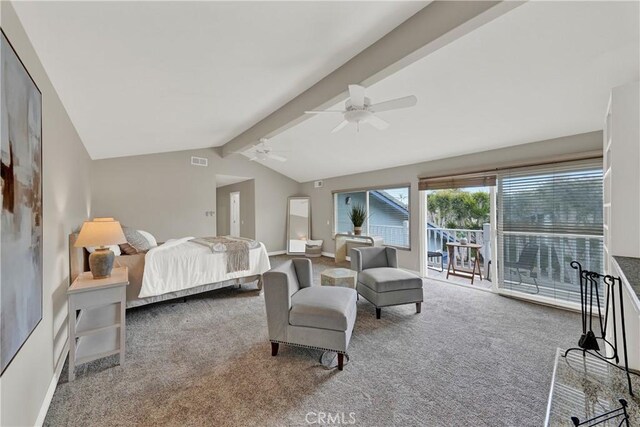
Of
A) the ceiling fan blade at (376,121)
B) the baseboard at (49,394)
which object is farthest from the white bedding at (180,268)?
the ceiling fan blade at (376,121)

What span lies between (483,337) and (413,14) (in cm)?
310

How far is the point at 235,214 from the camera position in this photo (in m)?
8.81

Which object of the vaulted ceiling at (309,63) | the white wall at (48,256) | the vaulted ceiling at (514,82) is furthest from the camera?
the vaulted ceiling at (514,82)

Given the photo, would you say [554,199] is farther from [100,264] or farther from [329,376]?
[100,264]

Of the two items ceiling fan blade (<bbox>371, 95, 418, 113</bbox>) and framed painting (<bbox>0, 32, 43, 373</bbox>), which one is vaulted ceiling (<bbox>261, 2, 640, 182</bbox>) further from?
framed painting (<bbox>0, 32, 43, 373</bbox>)

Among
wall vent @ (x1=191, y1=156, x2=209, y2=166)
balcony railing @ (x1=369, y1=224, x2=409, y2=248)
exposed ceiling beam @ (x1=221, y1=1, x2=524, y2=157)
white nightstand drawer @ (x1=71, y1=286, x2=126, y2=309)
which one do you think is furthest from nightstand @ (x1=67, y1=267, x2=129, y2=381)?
balcony railing @ (x1=369, y1=224, x2=409, y2=248)

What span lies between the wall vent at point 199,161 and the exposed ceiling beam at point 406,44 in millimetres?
3822

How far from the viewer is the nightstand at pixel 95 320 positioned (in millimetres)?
2096

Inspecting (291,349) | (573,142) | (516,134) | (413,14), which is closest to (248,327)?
(291,349)

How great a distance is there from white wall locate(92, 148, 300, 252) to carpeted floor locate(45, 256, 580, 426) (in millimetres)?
2959

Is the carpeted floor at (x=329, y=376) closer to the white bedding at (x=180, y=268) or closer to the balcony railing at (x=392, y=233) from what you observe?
the white bedding at (x=180, y=268)

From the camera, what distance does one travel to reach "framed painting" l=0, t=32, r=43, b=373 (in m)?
1.14

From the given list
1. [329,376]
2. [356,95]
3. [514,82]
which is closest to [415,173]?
[514,82]

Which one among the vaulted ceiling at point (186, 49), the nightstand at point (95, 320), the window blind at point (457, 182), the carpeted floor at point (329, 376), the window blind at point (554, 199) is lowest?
the carpeted floor at point (329, 376)
